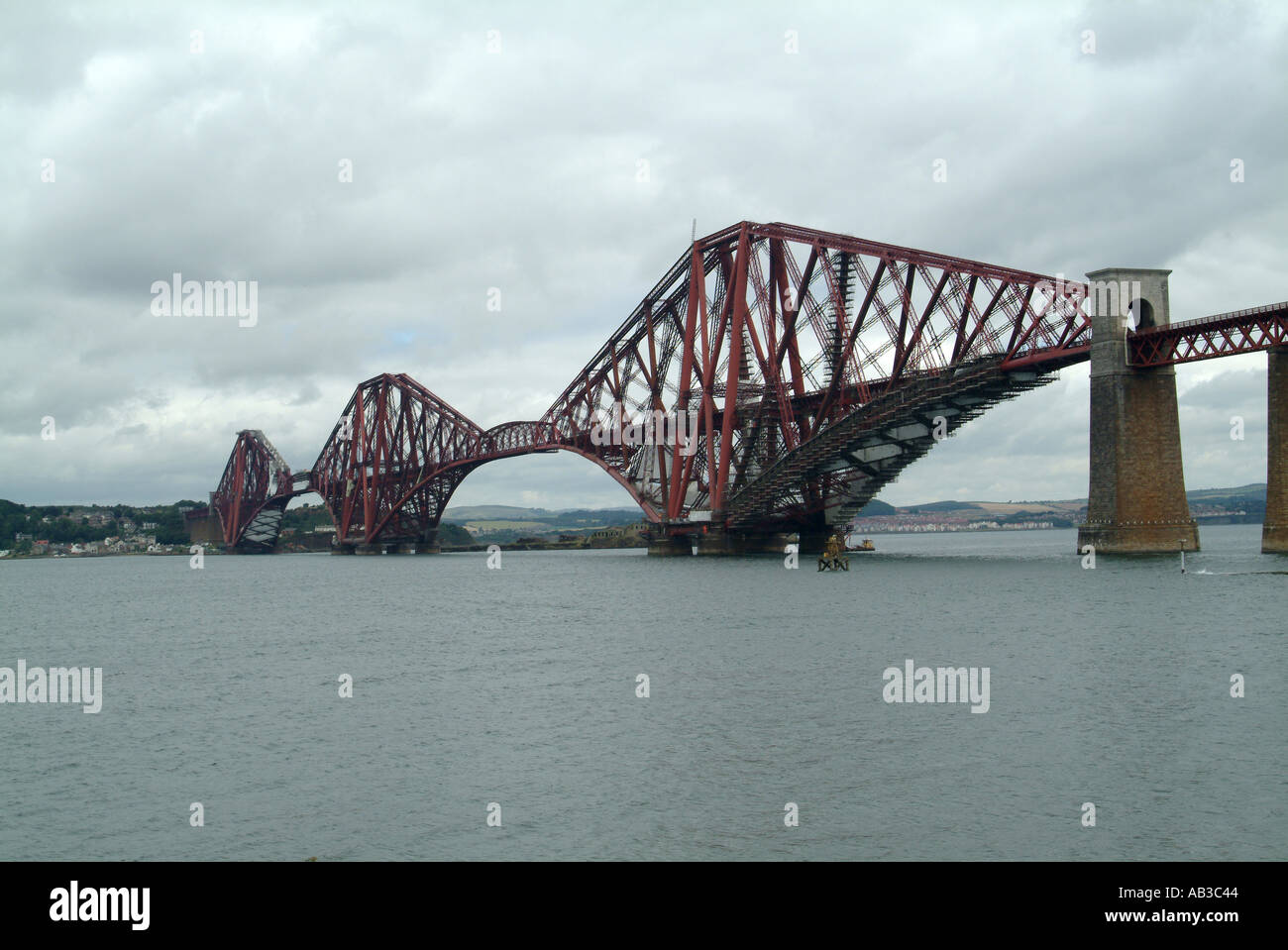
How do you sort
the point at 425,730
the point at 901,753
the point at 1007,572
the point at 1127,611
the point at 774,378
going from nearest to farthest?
the point at 901,753, the point at 425,730, the point at 1127,611, the point at 1007,572, the point at 774,378

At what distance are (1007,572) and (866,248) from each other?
1161 inches

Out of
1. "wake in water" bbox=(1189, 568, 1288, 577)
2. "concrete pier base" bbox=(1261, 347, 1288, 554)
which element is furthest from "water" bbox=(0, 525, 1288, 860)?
"concrete pier base" bbox=(1261, 347, 1288, 554)

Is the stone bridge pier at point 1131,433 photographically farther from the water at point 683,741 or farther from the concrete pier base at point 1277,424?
the water at point 683,741

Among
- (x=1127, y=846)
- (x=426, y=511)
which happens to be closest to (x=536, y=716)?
(x=1127, y=846)

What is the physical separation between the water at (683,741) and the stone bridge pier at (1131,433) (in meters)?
21.0

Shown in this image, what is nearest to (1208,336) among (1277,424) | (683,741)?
(1277,424)

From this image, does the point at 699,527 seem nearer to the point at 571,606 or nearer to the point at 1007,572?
the point at 1007,572

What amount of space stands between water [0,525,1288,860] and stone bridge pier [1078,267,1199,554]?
69.0 feet

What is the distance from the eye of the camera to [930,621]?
4506cm

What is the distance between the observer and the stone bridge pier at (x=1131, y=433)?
69.5 m

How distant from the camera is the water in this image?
57.3ft

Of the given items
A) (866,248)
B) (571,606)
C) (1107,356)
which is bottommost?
(571,606)

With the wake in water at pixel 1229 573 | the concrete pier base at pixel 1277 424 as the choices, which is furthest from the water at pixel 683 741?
the concrete pier base at pixel 1277 424

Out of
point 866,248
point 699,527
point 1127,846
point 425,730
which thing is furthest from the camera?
point 699,527
